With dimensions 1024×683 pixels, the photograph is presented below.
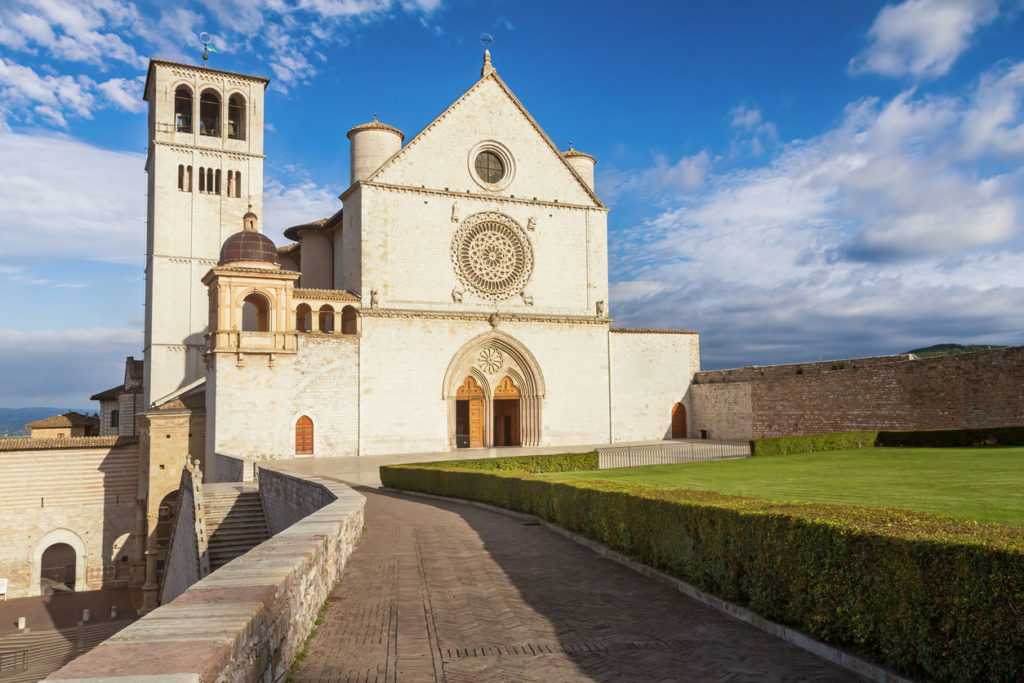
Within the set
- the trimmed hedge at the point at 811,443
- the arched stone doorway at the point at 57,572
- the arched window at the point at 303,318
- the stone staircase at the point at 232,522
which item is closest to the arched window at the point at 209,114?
the arched window at the point at 303,318

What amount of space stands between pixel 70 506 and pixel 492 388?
69.7ft

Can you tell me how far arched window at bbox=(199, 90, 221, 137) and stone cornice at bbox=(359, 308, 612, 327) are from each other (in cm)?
1849

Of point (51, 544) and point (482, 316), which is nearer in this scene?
point (51, 544)

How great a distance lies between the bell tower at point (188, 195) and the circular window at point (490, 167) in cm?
1460

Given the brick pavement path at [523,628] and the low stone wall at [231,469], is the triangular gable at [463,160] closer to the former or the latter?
the low stone wall at [231,469]

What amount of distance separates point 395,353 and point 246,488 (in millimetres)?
11712

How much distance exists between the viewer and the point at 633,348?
38.6 meters

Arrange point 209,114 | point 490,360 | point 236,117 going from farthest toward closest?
1. point 209,114
2. point 236,117
3. point 490,360

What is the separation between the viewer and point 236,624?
4148 mm

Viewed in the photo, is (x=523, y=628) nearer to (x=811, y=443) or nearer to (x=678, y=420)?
(x=811, y=443)

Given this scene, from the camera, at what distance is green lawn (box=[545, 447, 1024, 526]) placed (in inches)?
411

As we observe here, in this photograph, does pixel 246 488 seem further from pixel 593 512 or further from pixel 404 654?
pixel 404 654

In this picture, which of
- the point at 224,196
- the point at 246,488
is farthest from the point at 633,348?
the point at 224,196

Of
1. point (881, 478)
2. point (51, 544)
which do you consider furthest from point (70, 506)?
point (881, 478)
